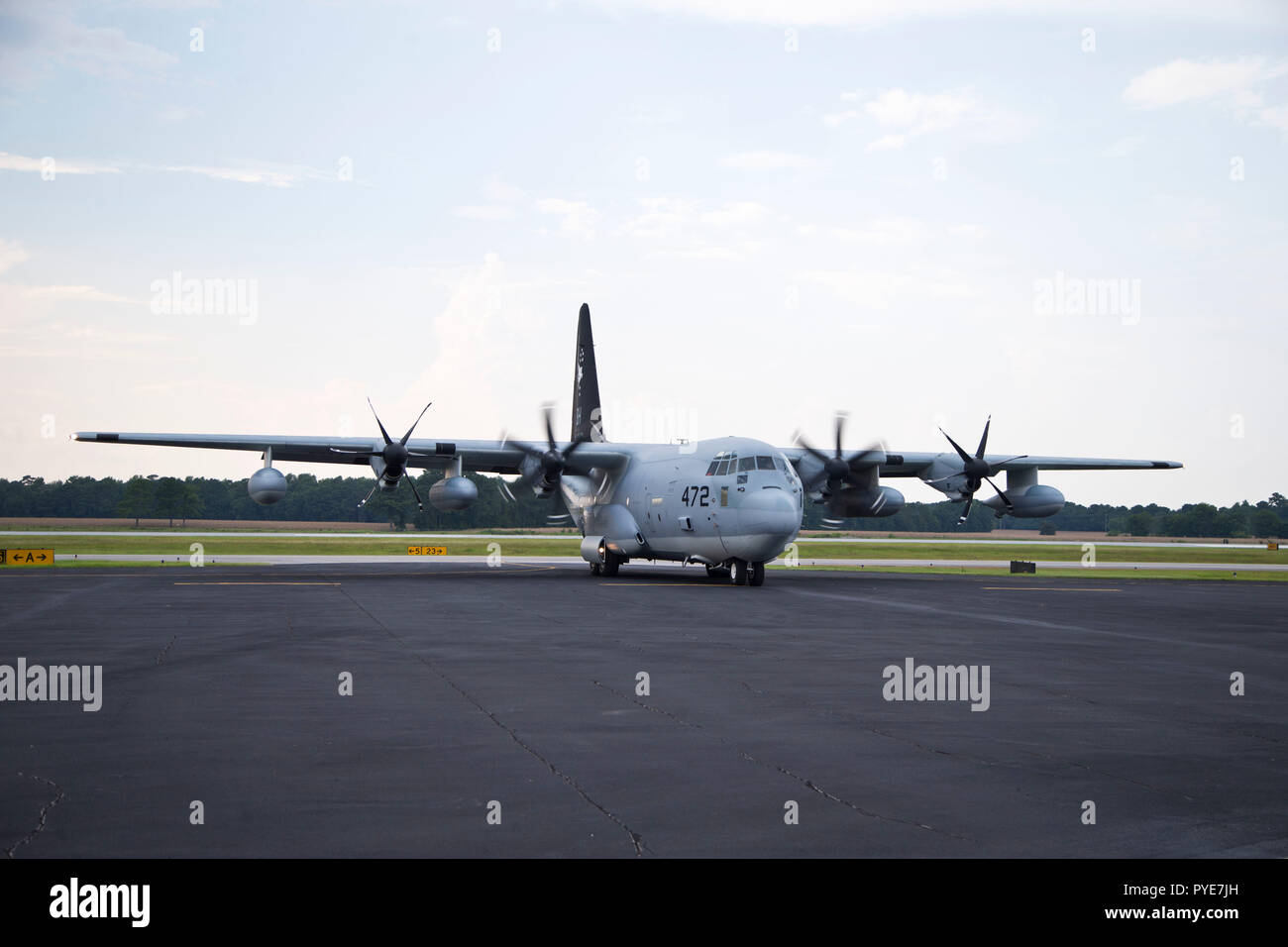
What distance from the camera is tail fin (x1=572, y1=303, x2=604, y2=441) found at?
5028 centimetres

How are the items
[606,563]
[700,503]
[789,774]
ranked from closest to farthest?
[789,774] → [700,503] → [606,563]

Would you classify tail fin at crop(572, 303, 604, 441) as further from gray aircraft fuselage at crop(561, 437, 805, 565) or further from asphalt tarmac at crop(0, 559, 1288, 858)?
asphalt tarmac at crop(0, 559, 1288, 858)

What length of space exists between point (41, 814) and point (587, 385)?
43.7 metres

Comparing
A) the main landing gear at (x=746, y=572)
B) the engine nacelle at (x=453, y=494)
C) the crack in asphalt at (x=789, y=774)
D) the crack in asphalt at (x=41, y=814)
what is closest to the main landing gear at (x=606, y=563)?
the engine nacelle at (x=453, y=494)

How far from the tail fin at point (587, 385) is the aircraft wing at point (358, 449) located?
6103 millimetres

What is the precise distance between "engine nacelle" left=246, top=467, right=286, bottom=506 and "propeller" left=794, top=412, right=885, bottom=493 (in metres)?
19.5

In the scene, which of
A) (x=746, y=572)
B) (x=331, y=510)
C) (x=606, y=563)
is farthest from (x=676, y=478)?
(x=331, y=510)

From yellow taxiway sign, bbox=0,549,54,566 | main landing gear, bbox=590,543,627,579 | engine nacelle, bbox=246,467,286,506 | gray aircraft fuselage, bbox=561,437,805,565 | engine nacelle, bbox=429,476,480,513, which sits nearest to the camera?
gray aircraft fuselage, bbox=561,437,805,565

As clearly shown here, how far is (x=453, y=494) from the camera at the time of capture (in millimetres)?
39812

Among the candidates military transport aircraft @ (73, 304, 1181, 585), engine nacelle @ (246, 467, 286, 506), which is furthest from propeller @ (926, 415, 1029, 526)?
engine nacelle @ (246, 467, 286, 506)

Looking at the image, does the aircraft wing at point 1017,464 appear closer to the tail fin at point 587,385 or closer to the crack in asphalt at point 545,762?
the tail fin at point 587,385

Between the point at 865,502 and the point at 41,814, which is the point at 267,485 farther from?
the point at 41,814

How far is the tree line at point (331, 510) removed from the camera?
13125cm
